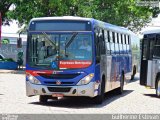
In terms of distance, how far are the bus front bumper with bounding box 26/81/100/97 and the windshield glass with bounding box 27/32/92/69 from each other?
1.99 feet

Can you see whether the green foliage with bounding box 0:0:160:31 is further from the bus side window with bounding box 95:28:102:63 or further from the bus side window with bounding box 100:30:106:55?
the bus side window with bounding box 95:28:102:63

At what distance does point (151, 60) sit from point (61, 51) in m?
5.86

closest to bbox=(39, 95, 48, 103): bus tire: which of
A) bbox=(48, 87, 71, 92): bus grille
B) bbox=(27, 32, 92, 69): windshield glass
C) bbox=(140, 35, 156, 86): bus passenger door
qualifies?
bbox=(48, 87, 71, 92): bus grille

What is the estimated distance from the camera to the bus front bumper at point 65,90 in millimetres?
15828

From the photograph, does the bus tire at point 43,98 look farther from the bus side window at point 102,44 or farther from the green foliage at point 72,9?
the green foliage at point 72,9

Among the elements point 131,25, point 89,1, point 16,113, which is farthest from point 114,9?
point 16,113

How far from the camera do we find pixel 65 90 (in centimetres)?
1592

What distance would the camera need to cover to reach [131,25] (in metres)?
60.4

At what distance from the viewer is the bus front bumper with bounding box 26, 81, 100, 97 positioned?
15.8 metres

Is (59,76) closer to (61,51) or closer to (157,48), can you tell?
(61,51)

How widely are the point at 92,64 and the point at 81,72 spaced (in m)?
0.44

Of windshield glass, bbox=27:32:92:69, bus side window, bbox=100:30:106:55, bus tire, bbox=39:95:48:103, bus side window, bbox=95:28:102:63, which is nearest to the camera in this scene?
windshield glass, bbox=27:32:92:69

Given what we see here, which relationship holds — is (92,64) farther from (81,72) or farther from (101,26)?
(101,26)

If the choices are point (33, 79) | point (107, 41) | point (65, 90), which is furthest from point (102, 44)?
point (33, 79)
